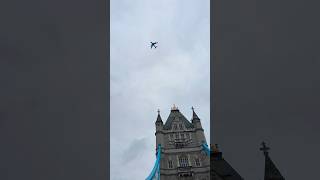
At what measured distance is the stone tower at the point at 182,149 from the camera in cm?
5612

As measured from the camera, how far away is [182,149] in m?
60.8

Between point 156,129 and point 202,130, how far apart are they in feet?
31.1

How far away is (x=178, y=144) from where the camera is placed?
204ft

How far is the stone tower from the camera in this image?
56.1m
